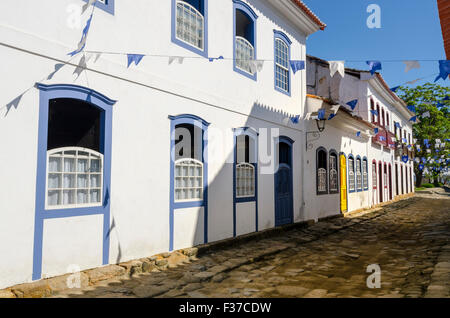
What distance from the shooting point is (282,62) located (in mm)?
10453

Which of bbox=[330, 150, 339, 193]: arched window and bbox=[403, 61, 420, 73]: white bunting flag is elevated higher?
bbox=[403, 61, 420, 73]: white bunting flag

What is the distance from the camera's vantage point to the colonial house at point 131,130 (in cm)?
429

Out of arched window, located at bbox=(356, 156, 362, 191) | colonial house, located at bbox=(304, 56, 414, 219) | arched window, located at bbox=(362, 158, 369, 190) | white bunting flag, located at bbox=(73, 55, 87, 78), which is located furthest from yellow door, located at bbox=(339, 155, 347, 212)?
white bunting flag, located at bbox=(73, 55, 87, 78)

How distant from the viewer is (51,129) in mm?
7086

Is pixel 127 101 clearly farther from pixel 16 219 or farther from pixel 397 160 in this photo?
pixel 397 160

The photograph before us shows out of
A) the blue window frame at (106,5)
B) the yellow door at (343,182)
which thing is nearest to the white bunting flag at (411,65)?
the blue window frame at (106,5)

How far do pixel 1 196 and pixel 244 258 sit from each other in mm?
4319

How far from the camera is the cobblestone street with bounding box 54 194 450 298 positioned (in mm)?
4730

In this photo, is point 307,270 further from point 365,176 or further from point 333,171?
point 365,176

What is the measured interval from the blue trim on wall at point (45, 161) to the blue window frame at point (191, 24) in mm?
2154

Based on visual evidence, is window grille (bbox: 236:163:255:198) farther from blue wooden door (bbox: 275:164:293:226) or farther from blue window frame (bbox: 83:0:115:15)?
blue window frame (bbox: 83:0:115:15)

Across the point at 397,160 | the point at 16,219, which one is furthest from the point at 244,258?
the point at 397,160

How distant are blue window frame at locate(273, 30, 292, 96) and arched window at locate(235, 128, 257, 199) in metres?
2.08

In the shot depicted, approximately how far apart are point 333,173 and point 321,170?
4.10ft
